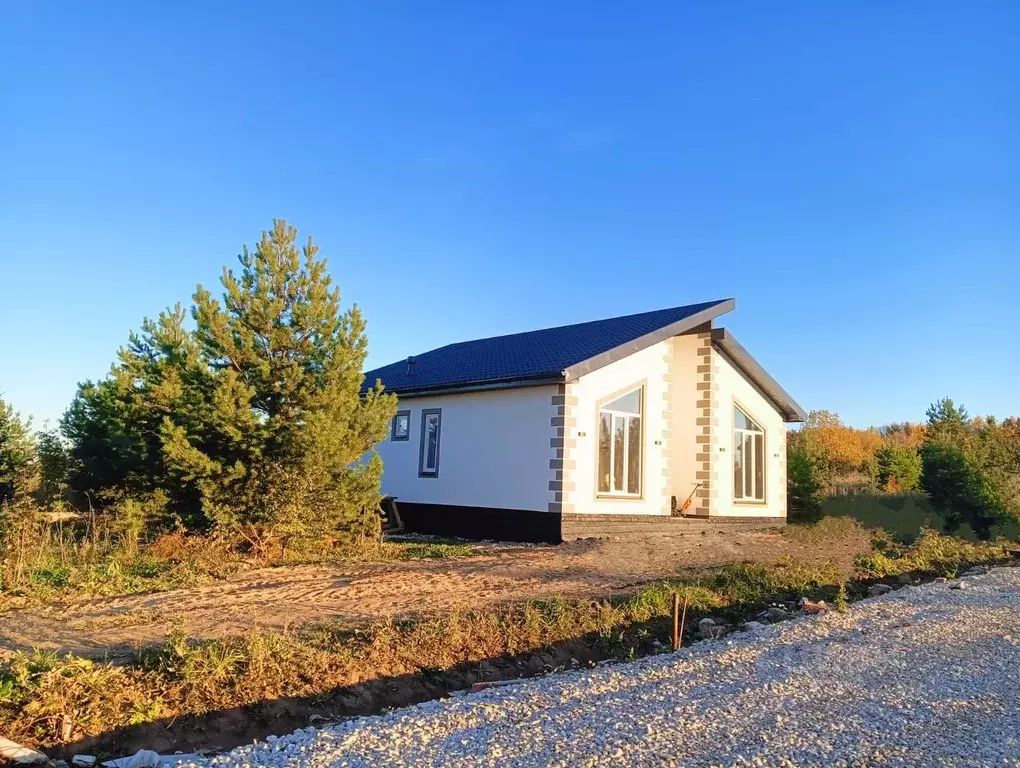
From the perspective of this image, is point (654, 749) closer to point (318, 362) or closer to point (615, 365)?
point (318, 362)

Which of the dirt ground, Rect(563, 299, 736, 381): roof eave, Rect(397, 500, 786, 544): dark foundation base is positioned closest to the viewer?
the dirt ground

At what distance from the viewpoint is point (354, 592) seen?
28.1 ft

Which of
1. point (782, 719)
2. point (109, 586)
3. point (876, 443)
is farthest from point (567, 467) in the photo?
point (876, 443)

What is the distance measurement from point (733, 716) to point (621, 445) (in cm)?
1057

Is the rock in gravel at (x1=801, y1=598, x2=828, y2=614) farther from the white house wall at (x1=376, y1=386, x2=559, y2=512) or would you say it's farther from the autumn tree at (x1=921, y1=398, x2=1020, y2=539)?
the autumn tree at (x1=921, y1=398, x2=1020, y2=539)

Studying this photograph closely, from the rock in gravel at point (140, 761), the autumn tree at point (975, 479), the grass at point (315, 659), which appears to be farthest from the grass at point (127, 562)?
the autumn tree at point (975, 479)

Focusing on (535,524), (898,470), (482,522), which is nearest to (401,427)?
(482,522)

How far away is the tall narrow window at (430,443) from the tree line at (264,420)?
3.85 metres

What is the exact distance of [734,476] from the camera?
18312 millimetres

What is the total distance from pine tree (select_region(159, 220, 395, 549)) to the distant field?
40.3 ft

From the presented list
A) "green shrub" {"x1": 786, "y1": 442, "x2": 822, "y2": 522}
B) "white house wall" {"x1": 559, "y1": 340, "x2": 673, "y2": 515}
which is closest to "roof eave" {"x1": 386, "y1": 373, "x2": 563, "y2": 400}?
"white house wall" {"x1": 559, "y1": 340, "x2": 673, "y2": 515}

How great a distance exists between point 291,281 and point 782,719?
952 centimetres

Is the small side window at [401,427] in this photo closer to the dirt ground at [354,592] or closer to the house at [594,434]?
the house at [594,434]

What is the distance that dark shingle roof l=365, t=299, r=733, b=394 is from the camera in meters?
14.7
